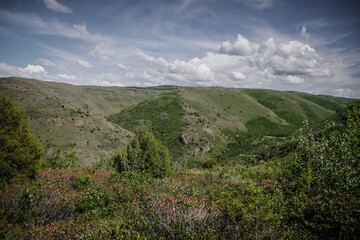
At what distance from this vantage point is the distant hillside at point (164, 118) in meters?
63.9

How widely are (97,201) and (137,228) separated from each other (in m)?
6.05

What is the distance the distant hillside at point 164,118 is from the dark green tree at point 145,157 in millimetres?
40961

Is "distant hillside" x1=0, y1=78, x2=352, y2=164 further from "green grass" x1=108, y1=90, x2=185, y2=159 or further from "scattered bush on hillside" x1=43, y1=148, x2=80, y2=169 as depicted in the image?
"scattered bush on hillside" x1=43, y1=148, x2=80, y2=169

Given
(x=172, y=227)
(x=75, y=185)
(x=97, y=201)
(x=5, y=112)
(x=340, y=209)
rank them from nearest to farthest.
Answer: (x=172, y=227)
(x=340, y=209)
(x=97, y=201)
(x=75, y=185)
(x=5, y=112)

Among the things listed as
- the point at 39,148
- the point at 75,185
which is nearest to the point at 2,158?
the point at 39,148

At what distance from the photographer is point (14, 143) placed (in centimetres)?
1798

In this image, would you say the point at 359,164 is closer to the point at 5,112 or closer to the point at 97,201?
the point at 97,201

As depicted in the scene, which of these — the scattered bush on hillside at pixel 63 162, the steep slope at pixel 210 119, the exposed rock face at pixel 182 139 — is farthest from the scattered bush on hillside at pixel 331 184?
the exposed rock face at pixel 182 139

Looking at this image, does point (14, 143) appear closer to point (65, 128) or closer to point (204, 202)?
point (204, 202)

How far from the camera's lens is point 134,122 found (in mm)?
114062

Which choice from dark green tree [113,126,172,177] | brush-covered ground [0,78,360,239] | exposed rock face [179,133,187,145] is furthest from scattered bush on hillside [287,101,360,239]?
exposed rock face [179,133,187,145]

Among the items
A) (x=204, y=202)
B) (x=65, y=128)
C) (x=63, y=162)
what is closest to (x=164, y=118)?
(x=65, y=128)

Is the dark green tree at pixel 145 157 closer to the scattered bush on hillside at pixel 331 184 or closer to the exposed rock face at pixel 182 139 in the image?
the scattered bush on hillside at pixel 331 184

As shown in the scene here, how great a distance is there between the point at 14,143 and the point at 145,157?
1411 centimetres
